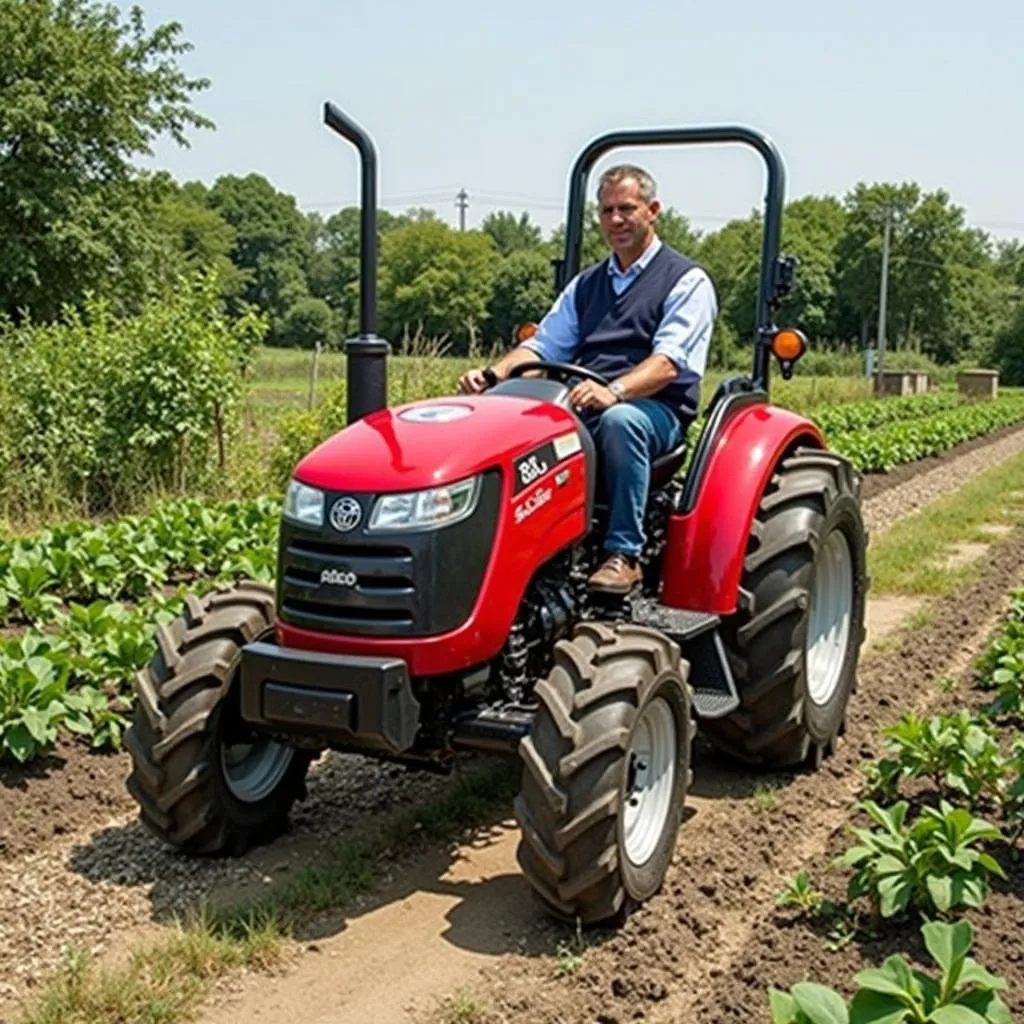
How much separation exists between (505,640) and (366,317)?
70.6 inches

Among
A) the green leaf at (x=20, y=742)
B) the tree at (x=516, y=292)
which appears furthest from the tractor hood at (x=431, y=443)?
the tree at (x=516, y=292)

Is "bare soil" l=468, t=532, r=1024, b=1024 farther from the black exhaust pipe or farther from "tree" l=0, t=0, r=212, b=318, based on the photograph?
"tree" l=0, t=0, r=212, b=318

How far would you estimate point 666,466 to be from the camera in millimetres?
5035

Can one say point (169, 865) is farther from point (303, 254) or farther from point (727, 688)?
point (303, 254)

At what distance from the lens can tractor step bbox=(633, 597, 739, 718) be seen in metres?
4.78

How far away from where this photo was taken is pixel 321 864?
4.49 meters

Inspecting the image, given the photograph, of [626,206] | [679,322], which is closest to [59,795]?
[679,322]

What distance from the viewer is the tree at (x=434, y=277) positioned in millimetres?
61562

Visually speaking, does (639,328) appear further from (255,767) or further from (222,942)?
(222,942)

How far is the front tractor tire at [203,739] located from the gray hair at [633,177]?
6.24ft

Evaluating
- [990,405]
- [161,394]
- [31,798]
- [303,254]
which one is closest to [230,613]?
[31,798]

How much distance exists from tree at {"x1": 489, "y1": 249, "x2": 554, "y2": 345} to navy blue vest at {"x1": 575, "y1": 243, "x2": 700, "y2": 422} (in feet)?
174

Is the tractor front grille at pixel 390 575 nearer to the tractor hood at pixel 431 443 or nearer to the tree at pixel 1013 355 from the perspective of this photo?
the tractor hood at pixel 431 443

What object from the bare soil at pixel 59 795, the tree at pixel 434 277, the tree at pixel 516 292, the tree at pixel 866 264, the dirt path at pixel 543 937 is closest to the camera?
the dirt path at pixel 543 937
